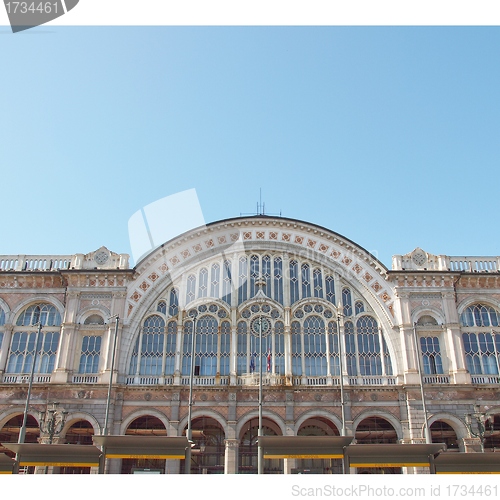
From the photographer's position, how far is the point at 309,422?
4081 cm

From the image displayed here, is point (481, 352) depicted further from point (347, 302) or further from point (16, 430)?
point (16, 430)

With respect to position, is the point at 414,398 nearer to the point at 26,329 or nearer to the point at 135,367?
the point at 135,367

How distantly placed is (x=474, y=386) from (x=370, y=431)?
8135 millimetres

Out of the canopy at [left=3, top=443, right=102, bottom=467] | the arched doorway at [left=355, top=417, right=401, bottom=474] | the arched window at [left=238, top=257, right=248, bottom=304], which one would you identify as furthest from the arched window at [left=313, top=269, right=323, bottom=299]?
the canopy at [left=3, top=443, right=102, bottom=467]

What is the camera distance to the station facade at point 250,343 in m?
37.7

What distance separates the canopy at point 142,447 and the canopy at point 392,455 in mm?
8912

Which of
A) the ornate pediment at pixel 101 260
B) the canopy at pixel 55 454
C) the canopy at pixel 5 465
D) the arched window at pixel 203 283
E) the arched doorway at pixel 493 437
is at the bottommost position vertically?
the canopy at pixel 5 465

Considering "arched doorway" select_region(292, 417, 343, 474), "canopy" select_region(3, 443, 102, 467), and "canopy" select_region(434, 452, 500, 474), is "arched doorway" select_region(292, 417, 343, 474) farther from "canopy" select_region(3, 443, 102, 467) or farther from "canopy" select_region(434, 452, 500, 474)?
"canopy" select_region(3, 443, 102, 467)

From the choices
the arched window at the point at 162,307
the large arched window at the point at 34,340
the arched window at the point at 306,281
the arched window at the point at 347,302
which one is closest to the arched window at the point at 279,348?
the arched window at the point at 306,281

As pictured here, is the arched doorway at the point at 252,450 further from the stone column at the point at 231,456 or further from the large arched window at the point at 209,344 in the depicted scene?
the large arched window at the point at 209,344

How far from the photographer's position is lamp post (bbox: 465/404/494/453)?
117 ft
